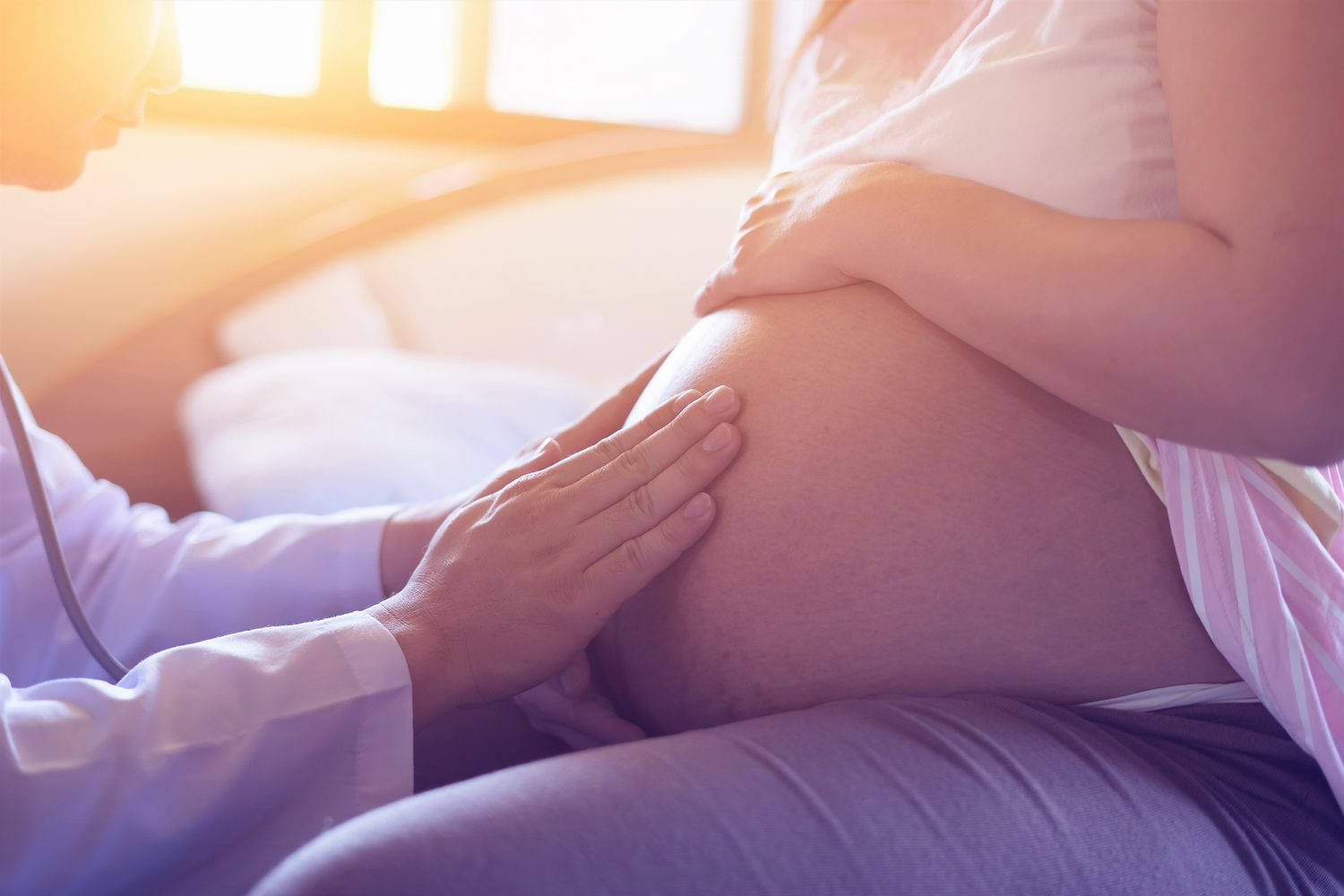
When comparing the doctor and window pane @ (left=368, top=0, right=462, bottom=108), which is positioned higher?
window pane @ (left=368, top=0, right=462, bottom=108)

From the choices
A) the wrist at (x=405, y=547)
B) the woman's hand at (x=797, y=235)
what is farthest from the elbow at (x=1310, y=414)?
the wrist at (x=405, y=547)

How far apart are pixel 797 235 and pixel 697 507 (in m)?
0.21

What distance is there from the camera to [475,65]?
90.7 inches

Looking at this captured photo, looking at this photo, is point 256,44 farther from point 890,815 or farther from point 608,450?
point 890,815

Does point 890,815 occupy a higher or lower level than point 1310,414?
lower

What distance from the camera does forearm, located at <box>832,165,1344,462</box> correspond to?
526mm

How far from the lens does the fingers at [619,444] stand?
73 centimetres

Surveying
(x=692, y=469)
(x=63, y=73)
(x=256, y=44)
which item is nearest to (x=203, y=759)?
(x=692, y=469)

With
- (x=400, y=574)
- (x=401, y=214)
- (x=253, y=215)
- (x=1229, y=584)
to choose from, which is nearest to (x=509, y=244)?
(x=401, y=214)

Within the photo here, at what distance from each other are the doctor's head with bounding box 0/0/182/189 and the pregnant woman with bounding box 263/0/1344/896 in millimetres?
548

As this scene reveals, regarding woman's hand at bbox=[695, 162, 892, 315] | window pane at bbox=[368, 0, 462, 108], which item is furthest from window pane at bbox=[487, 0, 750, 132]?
woman's hand at bbox=[695, 162, 892, 315]

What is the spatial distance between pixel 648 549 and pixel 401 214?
4.99 ft

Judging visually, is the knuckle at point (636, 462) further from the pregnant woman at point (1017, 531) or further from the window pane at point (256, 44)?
the window pane at point (256, 44)

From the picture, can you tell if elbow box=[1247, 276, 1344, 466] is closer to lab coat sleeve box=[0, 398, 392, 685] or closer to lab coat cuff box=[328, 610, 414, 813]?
lab coat cuff box=[328, 610, 414, 813]
